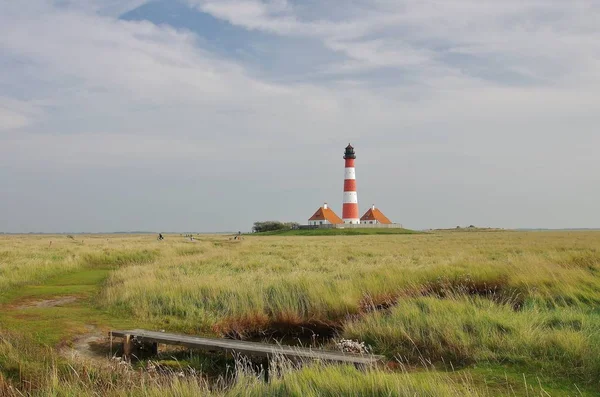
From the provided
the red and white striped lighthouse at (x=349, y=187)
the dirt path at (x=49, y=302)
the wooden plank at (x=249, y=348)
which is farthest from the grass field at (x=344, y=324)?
the red and white striped lighthouse at (x=349, y=187)

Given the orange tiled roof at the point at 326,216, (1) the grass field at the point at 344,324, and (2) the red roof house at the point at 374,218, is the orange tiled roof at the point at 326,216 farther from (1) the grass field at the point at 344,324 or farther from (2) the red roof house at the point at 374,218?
(1) the grass field at the point at 344,324

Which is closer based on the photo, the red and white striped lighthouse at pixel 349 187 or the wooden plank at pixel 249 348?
the wooden plank at pixel 249 348

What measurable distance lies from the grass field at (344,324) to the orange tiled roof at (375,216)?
7650 cm

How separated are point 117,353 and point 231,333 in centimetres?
293

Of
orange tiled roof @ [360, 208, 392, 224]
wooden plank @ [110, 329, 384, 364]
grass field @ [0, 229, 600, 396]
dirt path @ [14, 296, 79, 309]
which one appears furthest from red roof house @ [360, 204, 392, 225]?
wooden plank @ [110, 329, 384, 364]

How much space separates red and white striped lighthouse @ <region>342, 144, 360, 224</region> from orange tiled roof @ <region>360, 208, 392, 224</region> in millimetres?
13112

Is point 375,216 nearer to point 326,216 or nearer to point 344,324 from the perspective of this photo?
point 326,216

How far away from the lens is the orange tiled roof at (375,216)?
95.2 m

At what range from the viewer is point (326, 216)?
93438mm

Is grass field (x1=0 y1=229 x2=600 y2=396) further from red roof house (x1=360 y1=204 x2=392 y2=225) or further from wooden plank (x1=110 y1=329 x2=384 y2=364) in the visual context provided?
red roof house (x1=360 y1=204 x2=392 y2=225)

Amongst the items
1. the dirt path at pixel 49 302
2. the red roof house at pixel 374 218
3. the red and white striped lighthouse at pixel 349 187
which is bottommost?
the dirt path at pixel 49 302

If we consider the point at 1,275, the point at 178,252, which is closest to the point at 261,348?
the point at 1,275

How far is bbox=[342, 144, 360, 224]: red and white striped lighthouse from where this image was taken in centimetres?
8006

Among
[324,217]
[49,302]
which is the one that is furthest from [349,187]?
[49,302]
